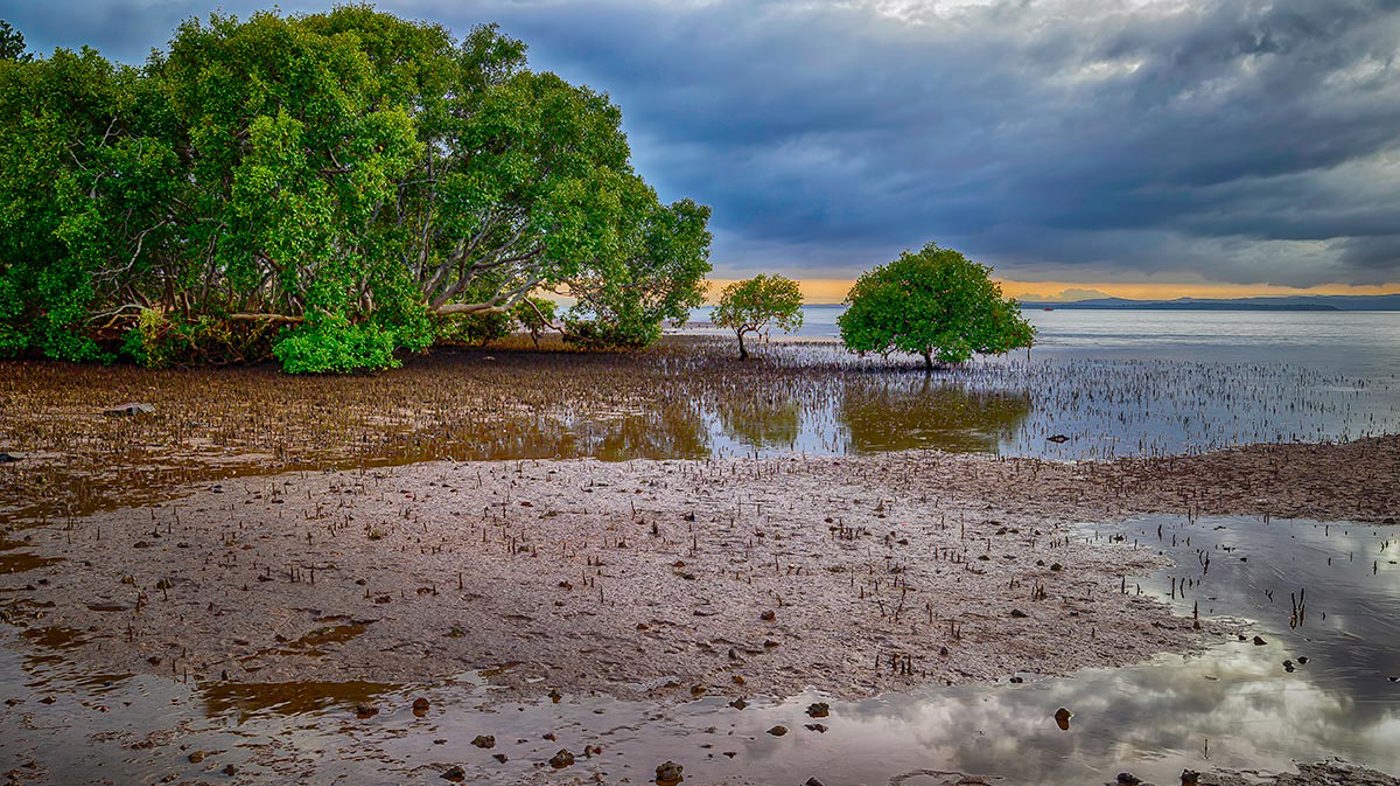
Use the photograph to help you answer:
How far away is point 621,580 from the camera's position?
8555mm

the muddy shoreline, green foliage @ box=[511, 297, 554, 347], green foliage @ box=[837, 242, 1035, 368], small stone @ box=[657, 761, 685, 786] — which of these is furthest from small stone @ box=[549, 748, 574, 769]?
green foliage @ box=[511, 297, 554, 347]

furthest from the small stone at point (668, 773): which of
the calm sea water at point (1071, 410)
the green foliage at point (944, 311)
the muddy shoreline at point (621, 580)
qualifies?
the green foliage at point (944, 311)

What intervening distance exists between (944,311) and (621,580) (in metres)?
31.2

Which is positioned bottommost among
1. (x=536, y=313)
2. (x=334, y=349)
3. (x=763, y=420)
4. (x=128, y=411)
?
(x=763, y=420)

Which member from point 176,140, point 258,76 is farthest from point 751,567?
point 176,140

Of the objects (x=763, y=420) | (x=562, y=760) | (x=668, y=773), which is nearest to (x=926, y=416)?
(x=763, y=420)

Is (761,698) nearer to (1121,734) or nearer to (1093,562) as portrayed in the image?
(1121,734)

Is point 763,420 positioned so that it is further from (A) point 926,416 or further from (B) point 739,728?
(B) point 739,728

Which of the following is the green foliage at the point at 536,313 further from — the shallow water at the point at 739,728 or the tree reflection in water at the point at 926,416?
the shallow water at the point at 739,728

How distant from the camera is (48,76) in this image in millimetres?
26766

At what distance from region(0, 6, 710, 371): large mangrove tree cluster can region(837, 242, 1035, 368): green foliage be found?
12577 mm

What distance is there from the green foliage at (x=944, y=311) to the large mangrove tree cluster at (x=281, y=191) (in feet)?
41.3

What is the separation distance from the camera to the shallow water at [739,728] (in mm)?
5062

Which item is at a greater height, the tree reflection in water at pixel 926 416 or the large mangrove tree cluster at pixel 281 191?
the large mangrove tree cluster at pixel 281 191
